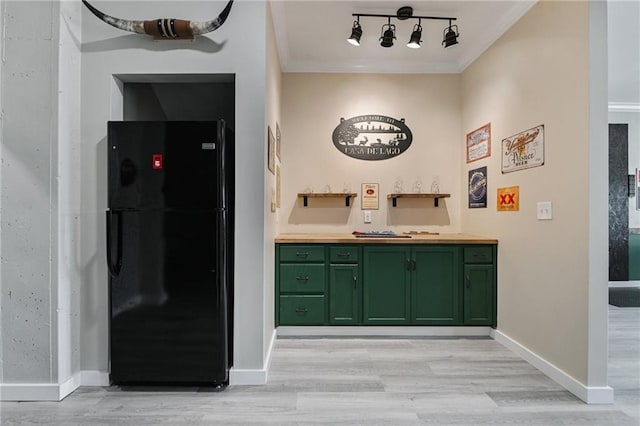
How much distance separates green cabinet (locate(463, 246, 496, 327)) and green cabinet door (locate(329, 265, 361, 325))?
3.46 ft

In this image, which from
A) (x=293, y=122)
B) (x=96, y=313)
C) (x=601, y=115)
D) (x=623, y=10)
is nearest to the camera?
(x=601, y=115)

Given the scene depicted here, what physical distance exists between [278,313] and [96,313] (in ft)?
5.12

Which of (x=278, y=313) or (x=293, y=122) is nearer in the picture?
(x=278, y=313)

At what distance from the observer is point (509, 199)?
3.22m

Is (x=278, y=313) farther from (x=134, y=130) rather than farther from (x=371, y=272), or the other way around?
(x=134, y=130)

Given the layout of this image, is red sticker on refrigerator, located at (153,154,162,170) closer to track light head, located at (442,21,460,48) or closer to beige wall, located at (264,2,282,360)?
beige wall, located at (264,2,282,360)

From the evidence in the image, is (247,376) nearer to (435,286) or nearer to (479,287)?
(435,286)

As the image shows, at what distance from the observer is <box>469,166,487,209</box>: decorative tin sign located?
12.0 feet

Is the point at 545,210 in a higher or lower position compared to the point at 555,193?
lower

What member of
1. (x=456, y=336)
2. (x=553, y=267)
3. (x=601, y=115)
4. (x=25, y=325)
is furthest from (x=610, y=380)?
(x=25, y=325)

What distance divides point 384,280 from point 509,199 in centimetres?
134

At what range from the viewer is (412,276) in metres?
3.53

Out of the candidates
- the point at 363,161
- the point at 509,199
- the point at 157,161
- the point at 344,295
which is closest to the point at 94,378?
the point at 157,161

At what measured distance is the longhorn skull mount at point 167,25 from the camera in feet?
7.89
